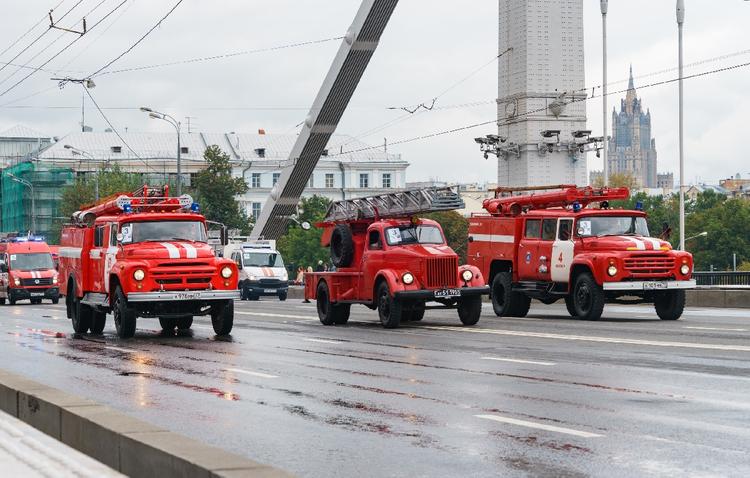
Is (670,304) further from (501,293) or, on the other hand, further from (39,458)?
(39,458)

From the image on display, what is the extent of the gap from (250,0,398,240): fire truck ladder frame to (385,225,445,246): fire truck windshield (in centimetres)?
4159

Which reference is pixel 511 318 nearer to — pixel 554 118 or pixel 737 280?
pixel 737 280

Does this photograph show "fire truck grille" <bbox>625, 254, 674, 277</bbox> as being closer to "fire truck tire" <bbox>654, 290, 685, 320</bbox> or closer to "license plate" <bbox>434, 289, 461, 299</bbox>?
"fire truck tire" <bbox>654, 290, 685, 320</bbox>

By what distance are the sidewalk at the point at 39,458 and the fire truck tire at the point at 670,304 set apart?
18.5 metres

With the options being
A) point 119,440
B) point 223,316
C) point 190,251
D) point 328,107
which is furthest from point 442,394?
point 328,107

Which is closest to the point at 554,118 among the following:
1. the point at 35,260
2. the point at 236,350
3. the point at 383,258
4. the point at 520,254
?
the point at 35,260

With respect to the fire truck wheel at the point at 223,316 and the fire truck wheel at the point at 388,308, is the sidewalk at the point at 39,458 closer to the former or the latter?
the fire truck wheel at the point at 223,316

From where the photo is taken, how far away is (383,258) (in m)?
26.0

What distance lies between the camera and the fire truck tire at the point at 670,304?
26.9 metres

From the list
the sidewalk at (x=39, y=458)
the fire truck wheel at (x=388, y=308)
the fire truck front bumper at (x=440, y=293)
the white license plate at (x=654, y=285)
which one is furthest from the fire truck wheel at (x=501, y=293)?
the sidewalk at (x=39, y=458)

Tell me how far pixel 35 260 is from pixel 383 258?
2915 cm

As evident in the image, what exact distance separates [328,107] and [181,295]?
2075 inches

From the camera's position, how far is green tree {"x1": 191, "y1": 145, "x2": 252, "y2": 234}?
99.3m

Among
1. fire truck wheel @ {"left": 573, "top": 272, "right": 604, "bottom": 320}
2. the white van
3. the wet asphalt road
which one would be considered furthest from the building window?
the wet asphalt road
